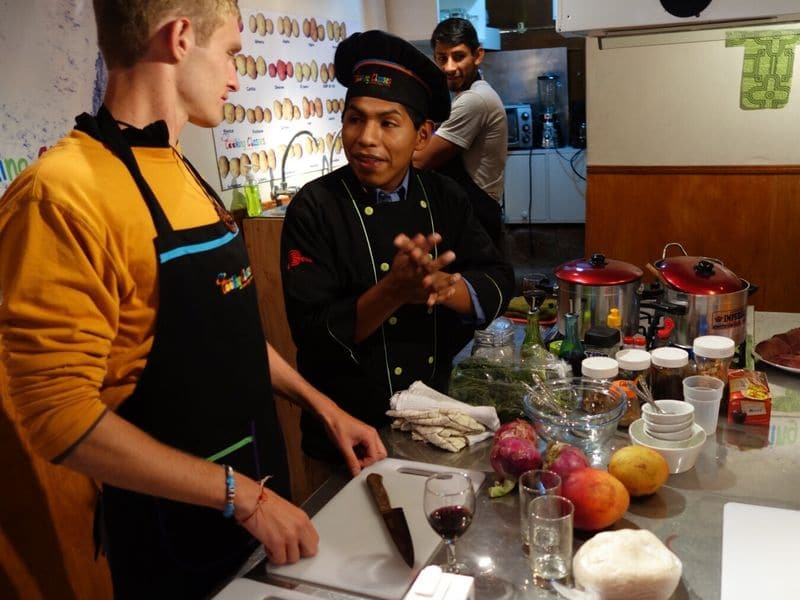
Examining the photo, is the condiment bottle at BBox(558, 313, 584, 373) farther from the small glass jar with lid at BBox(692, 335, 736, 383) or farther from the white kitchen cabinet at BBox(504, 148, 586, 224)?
the white kitchen cabinet at BBox(504, 148, 586, 224)

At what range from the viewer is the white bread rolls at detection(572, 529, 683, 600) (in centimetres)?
94

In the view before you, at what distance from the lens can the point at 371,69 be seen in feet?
5.45

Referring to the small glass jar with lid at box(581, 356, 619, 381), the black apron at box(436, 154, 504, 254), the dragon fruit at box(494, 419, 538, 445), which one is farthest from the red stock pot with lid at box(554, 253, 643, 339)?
the black apron at box(436, 154, 504, 254)

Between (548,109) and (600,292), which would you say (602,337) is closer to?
(600,292)

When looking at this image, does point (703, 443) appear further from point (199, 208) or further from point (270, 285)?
point (270, 285)

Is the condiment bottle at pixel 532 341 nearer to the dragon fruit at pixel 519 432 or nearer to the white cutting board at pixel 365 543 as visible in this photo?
the dragon fruit at pixel 519 432

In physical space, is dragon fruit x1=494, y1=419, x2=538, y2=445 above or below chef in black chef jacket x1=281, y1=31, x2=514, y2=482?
below

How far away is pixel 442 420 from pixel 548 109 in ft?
20.4

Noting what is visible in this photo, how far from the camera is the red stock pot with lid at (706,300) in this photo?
177 centimetres

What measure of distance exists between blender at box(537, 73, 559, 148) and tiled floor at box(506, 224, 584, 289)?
3.02 ft

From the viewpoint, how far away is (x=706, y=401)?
1451 millimetres

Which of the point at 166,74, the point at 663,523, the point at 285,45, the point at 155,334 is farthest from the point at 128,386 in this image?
the point at 285,45

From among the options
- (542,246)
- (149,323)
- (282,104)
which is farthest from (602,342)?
(542,246)

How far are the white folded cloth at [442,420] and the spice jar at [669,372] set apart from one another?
384 mm
